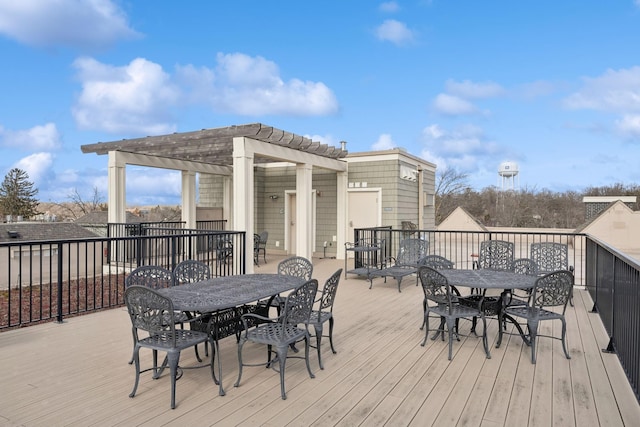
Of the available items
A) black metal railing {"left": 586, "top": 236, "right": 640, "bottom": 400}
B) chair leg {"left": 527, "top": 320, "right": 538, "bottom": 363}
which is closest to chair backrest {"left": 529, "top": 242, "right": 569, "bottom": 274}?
black metal railing {"left": 586, "top": 236, "right": 640, "bottom": 400}

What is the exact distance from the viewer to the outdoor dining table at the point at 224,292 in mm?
2846

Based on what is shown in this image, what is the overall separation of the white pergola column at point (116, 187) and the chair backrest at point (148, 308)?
25.5 feet

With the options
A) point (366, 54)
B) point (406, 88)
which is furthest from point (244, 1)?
point (406, 88)

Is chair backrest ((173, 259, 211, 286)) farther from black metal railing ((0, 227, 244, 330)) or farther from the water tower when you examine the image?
the water tower

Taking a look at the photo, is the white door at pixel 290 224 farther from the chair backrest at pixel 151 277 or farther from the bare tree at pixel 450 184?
the bare tree at pixel 450 184

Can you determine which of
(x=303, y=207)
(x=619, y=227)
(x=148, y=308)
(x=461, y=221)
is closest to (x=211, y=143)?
(x=303, y=207)

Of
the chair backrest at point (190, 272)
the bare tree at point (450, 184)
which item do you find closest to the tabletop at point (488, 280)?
the chair backrest at point (190, 272)

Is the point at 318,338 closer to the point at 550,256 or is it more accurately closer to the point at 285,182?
the point at 550,256

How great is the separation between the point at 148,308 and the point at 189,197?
9.47m

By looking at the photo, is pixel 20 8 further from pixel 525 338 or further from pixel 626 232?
pixel 626 232

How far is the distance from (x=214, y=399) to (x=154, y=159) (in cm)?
876

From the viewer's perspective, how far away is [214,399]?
2.67 metres

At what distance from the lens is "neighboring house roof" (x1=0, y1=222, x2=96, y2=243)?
28.9ft

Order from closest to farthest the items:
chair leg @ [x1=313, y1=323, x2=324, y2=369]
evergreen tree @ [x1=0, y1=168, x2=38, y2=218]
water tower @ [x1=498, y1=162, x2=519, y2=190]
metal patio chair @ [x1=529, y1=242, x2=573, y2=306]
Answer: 1. chair leg @ [x1=313, y1=323, x2=324, y2=369]
2. metal patio chair @ [x1=529, y1=242, x2=573, y2=306]
3. evergreen tree @ [x1=0, y1=168, x2=38, y2=218]
4. water tower @ [x1=498, y1=162, x2=519, y2=190]
